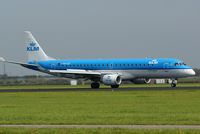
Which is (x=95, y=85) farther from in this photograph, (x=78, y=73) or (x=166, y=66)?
(x=166, y=66)

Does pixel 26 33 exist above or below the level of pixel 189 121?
above

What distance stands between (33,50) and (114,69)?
15.5 meters

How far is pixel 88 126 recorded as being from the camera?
75.1ft

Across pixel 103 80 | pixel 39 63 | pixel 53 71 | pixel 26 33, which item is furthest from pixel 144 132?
pixel 26 33

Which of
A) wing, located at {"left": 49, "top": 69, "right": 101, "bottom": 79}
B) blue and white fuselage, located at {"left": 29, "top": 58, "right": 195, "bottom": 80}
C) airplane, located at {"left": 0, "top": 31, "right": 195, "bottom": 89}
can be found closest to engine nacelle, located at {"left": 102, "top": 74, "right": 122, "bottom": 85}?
airplane, located at {"left": 0, "top": 31, "right": 195, "bottom": 89}

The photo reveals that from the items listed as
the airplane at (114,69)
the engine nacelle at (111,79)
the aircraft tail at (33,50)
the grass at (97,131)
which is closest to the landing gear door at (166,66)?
the airplane at (114,69)

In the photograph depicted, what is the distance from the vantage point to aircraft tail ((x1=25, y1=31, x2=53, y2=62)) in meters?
82.0

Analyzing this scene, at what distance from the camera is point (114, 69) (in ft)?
239

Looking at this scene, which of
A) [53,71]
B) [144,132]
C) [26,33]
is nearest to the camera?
[144,132]

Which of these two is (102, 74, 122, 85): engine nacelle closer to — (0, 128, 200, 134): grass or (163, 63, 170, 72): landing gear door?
(163, 63, 170, 72): landing gear door

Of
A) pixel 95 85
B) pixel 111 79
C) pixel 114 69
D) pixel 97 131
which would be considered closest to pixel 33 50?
pixel 95 85

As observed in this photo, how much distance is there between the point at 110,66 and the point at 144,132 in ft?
175

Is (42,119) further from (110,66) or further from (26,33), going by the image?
(26,33)

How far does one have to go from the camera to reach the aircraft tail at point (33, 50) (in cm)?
8200
